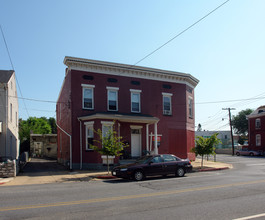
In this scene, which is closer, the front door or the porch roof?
the porch roof

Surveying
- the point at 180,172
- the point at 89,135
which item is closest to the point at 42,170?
the point at 89,135

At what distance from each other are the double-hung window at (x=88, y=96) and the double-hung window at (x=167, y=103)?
6.86m

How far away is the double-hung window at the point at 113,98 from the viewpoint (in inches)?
908

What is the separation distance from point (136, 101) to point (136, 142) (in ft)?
11.7

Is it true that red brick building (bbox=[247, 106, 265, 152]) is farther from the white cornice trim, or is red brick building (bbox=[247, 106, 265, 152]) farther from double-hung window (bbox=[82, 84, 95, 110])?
double-hung window (bbox=[82, 84, 95, 110])

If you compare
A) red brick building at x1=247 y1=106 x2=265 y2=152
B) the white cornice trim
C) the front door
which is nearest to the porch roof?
the front door

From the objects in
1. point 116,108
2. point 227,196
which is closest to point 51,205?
point 227,196

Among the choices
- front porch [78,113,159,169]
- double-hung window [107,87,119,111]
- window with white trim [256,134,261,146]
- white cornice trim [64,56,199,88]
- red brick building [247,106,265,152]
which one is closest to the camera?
front porch [78,113,159,169]

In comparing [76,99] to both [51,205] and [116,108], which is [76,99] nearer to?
[116,108]

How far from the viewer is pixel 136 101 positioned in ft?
79.8

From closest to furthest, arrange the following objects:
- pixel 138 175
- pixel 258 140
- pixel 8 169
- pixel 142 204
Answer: pixel 142 204 < pixel 138 175 < pixel 8 169 < pixel 258 140

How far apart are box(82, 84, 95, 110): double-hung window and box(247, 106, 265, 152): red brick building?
117 ft

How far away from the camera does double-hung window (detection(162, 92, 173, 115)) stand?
2559cm

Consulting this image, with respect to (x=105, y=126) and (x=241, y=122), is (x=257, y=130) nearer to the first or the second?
(x=105, y=126)
